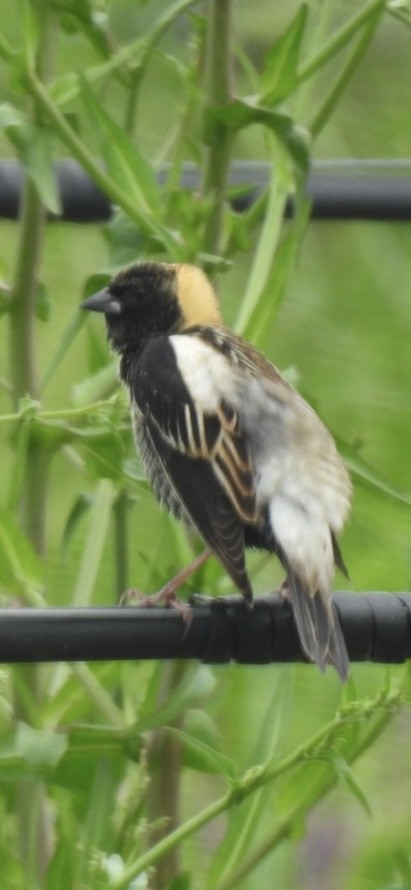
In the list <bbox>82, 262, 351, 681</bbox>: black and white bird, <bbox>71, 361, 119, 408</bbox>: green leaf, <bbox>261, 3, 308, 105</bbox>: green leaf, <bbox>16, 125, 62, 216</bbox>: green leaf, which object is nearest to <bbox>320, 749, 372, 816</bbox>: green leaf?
<bbox>82, 262, 351, 681</bbox>: black and white bird

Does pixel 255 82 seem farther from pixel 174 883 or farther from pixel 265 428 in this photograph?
pixel 174 883

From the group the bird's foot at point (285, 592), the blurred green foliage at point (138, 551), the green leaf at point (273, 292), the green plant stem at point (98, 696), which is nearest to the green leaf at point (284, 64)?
the blurred green foliage at point (138, 551)

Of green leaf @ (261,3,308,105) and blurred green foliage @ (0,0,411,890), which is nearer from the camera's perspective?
blurred green foliage @ (0,0,411,890)

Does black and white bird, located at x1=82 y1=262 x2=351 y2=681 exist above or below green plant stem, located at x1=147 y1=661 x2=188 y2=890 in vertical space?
above

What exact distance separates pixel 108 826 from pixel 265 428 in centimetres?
57

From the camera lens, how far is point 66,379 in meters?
3.04

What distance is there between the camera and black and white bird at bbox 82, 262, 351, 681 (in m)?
2.07

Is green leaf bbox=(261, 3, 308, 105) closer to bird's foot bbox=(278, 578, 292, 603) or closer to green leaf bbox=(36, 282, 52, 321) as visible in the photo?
green leaf bbox=(36, 282, 52, 321)

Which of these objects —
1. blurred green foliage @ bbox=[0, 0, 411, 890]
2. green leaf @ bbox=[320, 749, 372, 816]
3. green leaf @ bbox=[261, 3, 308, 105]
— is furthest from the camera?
green leaf @ bbox=[261, 3, 308, 105]

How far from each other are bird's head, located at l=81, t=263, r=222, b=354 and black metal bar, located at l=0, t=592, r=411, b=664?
76 cm

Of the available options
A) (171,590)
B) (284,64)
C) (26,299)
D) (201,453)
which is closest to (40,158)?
(26,299)

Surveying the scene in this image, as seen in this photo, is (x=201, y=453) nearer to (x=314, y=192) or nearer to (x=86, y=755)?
(x=86, y=755)

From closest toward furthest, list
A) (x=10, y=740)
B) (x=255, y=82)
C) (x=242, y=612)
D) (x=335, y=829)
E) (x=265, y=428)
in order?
1. (x=242, y=612)
2. (x=10, y=740)
3. (x=255, y=82)
4. (x=265, y=428)
5. (x=335, y=829)

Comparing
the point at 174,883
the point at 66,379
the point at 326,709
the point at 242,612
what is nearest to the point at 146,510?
the point at 66,379
